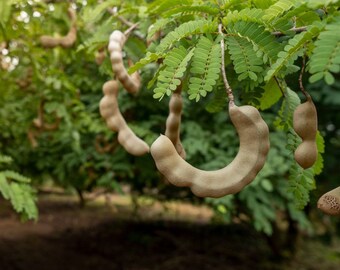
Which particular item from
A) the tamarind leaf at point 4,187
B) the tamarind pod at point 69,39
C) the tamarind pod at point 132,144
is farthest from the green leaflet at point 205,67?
the tamarind pod at point 69,39

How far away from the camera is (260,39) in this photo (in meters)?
1.30

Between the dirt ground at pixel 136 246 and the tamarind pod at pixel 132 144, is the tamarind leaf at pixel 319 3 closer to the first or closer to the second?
the tamarind pod at pixel 132 144

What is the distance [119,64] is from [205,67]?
63 cm

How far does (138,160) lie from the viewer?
4410 millimetres

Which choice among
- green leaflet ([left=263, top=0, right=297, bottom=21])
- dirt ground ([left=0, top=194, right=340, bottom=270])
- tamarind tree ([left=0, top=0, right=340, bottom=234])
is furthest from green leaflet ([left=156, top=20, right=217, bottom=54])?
dirt ground ([left=0, top=194, right=340, bottom=270])

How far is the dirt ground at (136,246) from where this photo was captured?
255 inches

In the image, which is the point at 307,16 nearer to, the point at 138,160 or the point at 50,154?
the point at 138,160

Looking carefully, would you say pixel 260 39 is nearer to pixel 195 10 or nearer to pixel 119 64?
pixel 195 10

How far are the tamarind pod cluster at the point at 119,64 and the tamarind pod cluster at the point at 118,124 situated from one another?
9cm

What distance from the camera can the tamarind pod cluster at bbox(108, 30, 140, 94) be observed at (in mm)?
1835

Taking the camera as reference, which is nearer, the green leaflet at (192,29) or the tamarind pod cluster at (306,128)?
the tamarind pod cluster at (306,128)

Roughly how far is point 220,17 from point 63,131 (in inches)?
120

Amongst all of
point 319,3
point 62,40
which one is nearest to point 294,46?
point 319,3

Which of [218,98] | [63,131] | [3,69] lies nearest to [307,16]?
[218,98]
